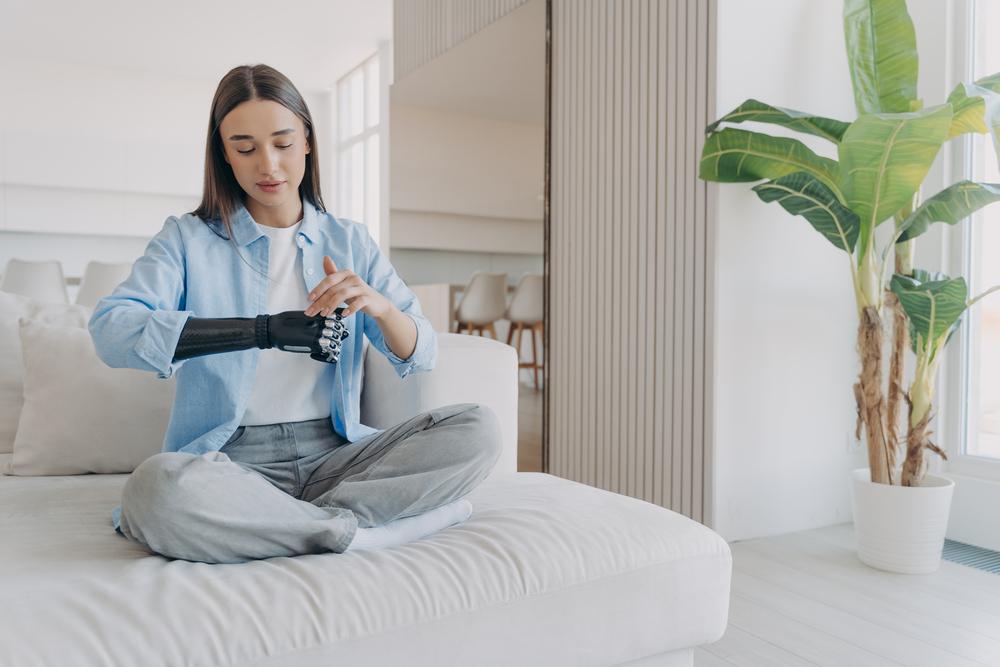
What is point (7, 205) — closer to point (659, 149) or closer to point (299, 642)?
point (659, 149)

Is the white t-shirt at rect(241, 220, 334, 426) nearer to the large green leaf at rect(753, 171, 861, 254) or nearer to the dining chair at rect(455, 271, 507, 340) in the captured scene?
the large green leaf at rect(753, 171, 861, 254)

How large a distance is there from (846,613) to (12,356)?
2028 mm

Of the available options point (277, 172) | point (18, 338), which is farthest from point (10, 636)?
point (18, 338)

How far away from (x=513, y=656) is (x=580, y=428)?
186 cm

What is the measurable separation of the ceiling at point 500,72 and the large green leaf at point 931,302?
152 centimetres

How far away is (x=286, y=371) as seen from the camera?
143 centimetres

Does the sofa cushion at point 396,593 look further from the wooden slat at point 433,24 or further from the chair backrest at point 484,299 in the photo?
the wooden slat at point 433,24

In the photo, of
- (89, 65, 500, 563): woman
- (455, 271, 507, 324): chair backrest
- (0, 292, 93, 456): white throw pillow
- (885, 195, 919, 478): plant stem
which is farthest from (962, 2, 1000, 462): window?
(0, 292, 93, 456): white throw pillow

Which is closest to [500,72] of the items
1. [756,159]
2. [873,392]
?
[756,159]

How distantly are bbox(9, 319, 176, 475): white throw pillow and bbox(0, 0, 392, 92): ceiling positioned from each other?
4957 millimetres

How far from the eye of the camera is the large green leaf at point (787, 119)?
7.01 ft

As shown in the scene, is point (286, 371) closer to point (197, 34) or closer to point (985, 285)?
point (985, 285)

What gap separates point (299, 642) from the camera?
967 millimetres

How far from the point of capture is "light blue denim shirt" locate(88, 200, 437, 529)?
1.20 meters
